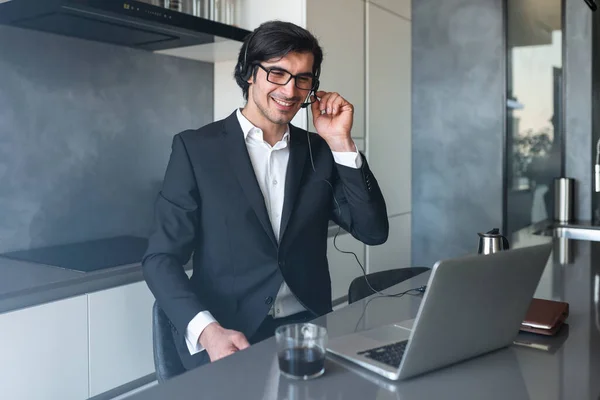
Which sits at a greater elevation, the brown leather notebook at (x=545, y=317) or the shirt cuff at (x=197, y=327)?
the brown leather notebook at (x=545, y=317)

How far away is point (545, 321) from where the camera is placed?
1.25 metres

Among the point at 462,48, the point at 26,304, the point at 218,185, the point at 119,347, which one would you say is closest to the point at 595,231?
the point at 462,48

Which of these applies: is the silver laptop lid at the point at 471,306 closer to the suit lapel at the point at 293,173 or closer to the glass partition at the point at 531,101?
the suit lapel at the point at 293,173

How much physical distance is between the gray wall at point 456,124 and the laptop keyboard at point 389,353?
3.00m

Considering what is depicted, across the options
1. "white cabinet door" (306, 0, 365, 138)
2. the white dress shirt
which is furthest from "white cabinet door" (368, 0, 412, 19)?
the white dress shirt

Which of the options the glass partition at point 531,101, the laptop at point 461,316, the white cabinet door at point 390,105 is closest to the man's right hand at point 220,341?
the laptop at point 461,316

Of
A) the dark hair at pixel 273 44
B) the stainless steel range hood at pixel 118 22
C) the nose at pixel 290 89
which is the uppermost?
the stainless steel range hood at pixel 118 22

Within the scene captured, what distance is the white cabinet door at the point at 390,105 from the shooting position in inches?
144

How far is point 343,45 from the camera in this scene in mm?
3324

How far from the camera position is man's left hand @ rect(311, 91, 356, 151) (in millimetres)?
1854

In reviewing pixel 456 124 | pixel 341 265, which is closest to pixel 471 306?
pixel 341 265

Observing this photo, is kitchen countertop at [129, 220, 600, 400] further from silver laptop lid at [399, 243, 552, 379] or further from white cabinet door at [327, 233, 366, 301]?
white cabinet door at [327, 233, 366, 301]

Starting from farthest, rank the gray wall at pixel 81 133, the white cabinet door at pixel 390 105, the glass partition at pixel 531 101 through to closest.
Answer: the glass partition at pixel 531 101
the white cabinet door at pixel 390 105
the gray wall at pixel 81 133

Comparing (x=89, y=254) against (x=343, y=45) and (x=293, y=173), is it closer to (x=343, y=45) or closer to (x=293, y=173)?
(x=293, y=173)
